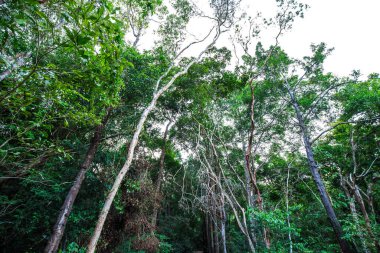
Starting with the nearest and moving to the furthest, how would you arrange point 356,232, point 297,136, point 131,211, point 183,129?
point 356,232
point 131,211
point 297,136
point 183,129

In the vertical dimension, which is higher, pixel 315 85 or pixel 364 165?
pixel 315 85

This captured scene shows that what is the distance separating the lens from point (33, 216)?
20.6 feet

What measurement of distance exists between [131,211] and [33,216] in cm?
348

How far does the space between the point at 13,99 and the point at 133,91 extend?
236 inches

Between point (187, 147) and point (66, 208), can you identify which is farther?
point (187, 147)

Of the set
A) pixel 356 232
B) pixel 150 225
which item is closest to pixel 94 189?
pixel 150 225

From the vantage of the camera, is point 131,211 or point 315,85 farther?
point 315,85

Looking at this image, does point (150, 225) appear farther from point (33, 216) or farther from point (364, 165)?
point (364, 165)

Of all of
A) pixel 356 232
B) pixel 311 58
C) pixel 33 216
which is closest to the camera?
pixel 356 232

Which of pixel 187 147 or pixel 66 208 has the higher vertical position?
pixel 187 147

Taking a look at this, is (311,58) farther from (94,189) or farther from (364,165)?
(94,189)

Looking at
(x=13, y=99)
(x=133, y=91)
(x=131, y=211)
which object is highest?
(x=133, y=91)

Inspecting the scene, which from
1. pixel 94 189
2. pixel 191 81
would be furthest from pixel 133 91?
pixel 94 189

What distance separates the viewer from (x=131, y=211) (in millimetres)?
7719
